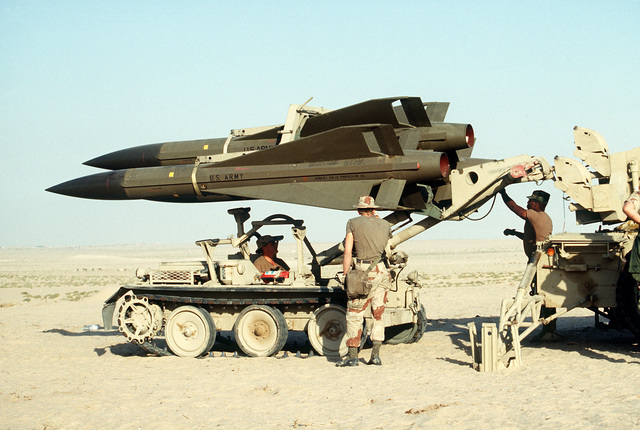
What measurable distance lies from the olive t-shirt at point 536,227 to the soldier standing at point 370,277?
8.00 feet

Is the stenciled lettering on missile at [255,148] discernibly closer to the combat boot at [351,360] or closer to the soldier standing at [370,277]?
the soldier standing at [370,277]

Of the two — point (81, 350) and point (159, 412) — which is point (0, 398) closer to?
point (159, 412)

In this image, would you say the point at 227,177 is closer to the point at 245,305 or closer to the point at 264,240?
the point at 264,240

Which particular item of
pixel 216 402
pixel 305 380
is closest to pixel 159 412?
pixel 216 402

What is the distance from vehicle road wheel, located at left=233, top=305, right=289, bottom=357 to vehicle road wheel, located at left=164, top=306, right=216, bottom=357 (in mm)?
492

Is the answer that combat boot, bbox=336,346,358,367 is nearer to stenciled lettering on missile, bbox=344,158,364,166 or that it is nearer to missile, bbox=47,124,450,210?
missile, bbox=47,124,450,210

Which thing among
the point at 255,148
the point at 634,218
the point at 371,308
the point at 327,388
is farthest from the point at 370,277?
the point at 255,148

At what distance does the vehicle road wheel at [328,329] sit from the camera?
10.0 meters

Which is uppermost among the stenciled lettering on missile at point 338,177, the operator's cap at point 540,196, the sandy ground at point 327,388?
the stenciled lettering on missile at point 338,177

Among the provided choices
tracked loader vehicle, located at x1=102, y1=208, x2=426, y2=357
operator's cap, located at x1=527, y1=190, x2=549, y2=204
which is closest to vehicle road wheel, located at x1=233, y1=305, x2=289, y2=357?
tracked loader vehicle, located at x1=102, y1=208, x2=426, y2=357

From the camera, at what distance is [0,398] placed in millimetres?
7953

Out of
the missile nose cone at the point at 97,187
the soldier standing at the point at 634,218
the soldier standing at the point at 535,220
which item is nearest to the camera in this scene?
the soldier standing at the point at 634,218

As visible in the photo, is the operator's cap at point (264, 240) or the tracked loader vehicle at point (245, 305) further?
the operator's cap at point (264, 240)

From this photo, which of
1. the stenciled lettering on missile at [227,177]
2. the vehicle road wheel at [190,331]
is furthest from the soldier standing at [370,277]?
the stenciled lettering on missile at [227,177]
